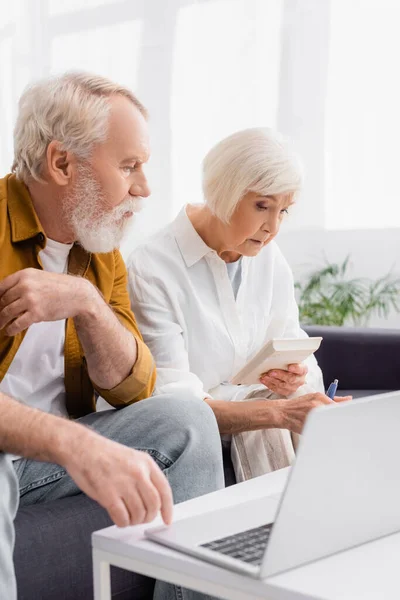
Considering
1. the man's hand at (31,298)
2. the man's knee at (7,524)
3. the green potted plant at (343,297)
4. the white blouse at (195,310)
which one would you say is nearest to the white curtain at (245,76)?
the green potted plant at (343,297)

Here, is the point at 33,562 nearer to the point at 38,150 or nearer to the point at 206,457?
the point at 206,457

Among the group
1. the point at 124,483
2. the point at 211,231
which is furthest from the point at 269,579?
the point at 211,231

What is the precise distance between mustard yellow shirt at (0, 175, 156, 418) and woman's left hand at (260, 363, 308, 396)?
34 centimetres

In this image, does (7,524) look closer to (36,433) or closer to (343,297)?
(36,433)

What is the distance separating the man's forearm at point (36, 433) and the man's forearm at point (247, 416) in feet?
3.04

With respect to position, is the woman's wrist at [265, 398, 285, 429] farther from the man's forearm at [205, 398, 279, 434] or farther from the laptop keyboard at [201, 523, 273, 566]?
the laptop keyboard at [201, 523, 273, 566]

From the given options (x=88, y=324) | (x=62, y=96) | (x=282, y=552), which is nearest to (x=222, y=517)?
(x=282, y=552)

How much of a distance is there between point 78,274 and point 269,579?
45.2 inches

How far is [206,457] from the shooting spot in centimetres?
182

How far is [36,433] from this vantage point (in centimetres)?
128

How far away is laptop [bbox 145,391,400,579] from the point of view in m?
1.05

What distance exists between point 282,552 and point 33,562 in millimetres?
720

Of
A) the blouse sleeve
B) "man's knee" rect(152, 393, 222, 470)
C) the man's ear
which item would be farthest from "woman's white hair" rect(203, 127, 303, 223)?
"man's knee" rect(152, 393, 222, 470)

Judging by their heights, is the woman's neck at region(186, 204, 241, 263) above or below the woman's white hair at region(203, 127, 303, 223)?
below
